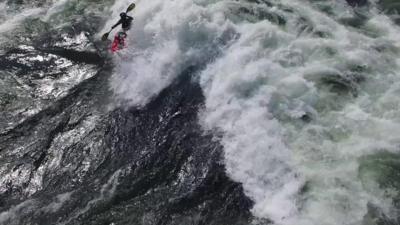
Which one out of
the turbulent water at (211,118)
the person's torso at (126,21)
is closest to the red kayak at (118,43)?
the turbulent water at (211,118)

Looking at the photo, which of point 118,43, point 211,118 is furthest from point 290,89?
point 118,43

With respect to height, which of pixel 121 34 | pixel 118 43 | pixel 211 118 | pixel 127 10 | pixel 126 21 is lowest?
pixel 211 118

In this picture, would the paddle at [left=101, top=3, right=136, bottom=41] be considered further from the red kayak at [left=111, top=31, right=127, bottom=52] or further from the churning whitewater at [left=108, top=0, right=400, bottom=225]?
the red kayak at [left=111, top=31, right=127, bottom=52]

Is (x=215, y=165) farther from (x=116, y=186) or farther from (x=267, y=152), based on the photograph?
(x=116, y=186)

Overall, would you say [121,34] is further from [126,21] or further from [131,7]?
[131,7]

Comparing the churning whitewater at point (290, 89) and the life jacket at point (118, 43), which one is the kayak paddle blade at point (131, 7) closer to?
the churning whitewater at point (290, 89)

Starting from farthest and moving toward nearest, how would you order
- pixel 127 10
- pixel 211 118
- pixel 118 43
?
pixel 127 10 → pixel 118 43 → pixel 211 118
